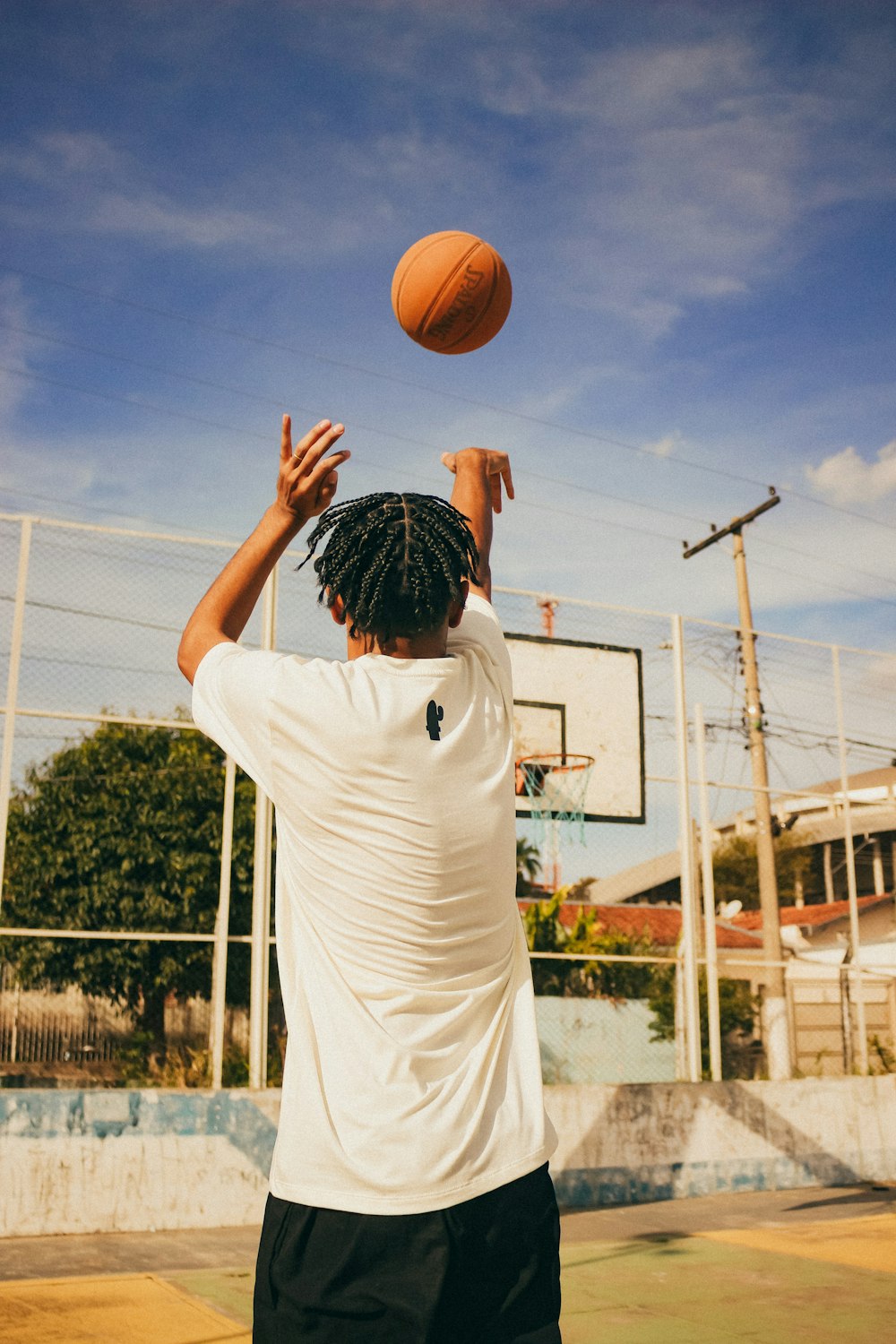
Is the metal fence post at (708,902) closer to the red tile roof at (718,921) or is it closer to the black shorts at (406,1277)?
the black shorts at (406,1277)

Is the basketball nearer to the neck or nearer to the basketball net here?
the neck

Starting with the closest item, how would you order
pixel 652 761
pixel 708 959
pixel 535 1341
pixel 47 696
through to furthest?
pixel 535 1341, pixel 47 696, pixel 708 959, pixel 652 761

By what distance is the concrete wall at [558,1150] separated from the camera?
A: 669 centimetres

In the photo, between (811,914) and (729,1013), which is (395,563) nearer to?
(729,1013)

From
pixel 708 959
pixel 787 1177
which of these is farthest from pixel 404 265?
pixel 787 1177

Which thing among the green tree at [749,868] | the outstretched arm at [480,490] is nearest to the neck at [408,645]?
the outstretched arm at [480,490]

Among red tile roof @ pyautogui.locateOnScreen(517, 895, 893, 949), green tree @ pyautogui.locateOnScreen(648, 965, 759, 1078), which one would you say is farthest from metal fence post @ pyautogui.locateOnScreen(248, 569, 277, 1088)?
red tile roof @ pyautogui.locateOnScreen(517, 895, 893, 949)

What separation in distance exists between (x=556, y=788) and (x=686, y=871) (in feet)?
3.99

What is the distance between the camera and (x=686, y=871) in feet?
30.3

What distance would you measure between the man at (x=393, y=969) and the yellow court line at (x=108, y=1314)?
3627 millimetres

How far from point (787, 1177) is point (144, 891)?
13.0 meters

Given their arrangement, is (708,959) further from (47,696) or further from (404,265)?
(404,265)

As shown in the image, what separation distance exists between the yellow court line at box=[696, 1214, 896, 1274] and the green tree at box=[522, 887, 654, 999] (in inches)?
237

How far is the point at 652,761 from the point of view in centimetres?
952
